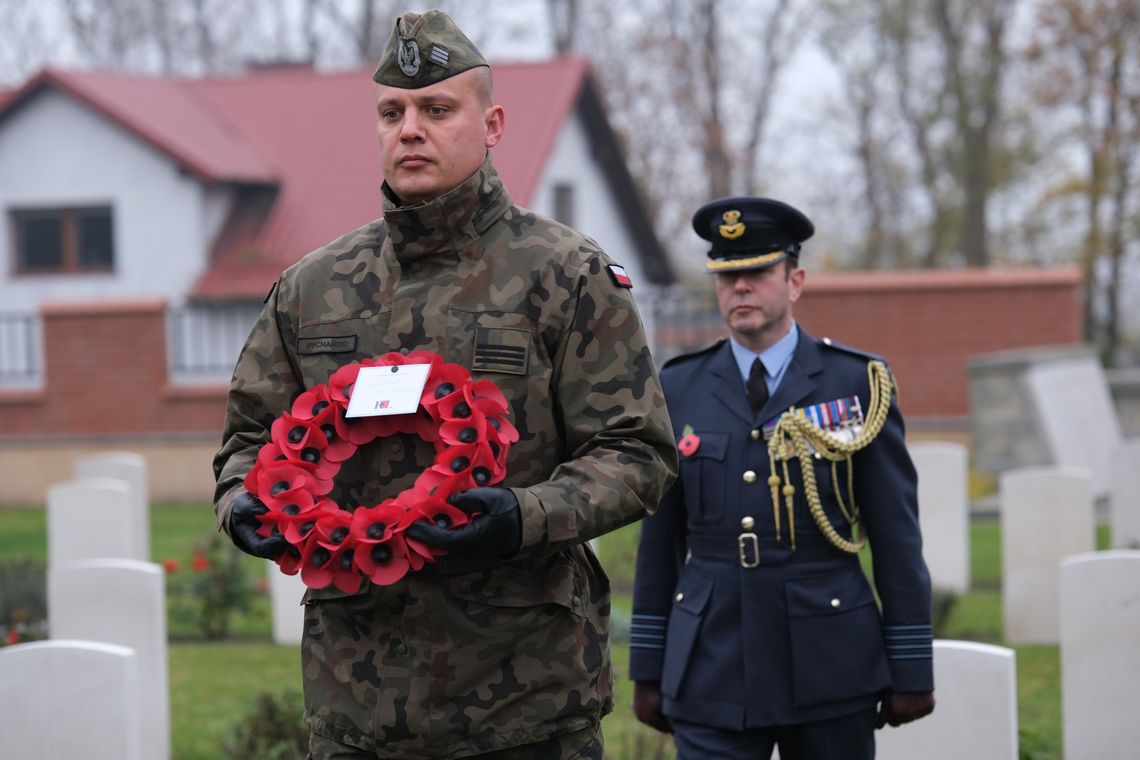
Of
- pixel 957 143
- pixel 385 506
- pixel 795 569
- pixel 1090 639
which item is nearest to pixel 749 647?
pixel 795 569

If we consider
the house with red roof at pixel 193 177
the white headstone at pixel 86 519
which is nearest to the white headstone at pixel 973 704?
the white headstone at pixel 86 519

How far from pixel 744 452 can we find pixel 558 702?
1.47 metres

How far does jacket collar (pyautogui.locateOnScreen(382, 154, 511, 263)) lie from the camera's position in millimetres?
3068

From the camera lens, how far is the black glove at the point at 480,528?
2779 millimetres

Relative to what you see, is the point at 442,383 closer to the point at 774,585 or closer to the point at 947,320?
the point at 774,585

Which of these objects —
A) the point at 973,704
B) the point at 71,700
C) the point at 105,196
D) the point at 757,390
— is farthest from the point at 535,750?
the point at 105,196

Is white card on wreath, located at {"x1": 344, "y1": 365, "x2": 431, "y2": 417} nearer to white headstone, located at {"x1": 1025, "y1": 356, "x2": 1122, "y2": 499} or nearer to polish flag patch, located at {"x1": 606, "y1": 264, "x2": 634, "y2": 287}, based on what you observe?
polish flag patch, located at {"x1": 606, "y1": 264, "x2": 634, "y2": 287}

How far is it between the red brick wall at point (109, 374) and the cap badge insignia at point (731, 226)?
48.4 feet

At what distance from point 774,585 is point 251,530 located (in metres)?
1.70

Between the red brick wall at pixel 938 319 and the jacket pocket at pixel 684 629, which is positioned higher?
the red brick wall at pixel 938 319

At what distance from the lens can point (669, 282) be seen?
107ft

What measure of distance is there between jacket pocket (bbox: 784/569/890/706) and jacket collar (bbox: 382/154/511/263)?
5.06 ft

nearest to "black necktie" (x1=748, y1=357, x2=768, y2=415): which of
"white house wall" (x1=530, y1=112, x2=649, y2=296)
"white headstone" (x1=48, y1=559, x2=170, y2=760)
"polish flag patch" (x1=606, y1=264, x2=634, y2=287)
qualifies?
"polish flag patch" (x1=606, y1=264, x2=634, y2=287)

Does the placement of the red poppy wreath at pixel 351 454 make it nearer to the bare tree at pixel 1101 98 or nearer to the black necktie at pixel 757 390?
the black necktie at pixel 757 390
